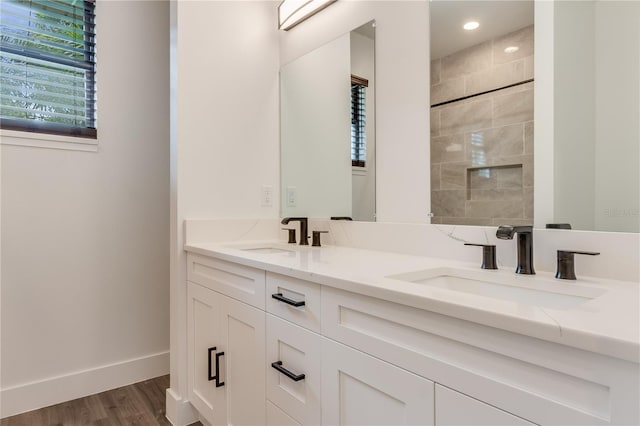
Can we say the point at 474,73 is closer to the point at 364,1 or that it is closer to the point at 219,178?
the point at 364,1

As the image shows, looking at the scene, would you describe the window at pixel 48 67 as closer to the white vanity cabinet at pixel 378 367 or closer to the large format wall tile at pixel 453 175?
the white vanity cabinet at pixel 378 367

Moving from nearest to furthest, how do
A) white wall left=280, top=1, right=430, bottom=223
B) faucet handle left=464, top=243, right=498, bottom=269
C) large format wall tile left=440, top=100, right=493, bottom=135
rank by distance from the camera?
faucet handle left=464, top=243, right=498, bottom=269
large format wall tile left=440, top=100, right=493, bottom=135
white wall left=280, top=1, right=430, bottom=223

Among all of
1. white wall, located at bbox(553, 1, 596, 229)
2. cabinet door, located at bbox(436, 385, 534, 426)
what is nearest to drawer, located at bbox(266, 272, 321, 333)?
cabinet door, located at bbox(436, 385, 534, 426)

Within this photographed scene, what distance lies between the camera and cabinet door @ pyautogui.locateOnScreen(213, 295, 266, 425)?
125 centimetres

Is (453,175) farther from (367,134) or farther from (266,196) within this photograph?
(266,196)

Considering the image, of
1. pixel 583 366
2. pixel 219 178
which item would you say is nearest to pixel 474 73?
pixel 583 366

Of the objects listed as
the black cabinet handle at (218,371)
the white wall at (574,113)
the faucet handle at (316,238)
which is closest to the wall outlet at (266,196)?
the faucet handle at (316,238)

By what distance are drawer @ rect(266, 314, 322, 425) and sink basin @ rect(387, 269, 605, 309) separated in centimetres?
31

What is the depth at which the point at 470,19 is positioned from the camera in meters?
1.29

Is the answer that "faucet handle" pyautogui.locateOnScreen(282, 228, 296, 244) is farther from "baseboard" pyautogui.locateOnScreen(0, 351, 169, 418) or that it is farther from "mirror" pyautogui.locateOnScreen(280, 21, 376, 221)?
"baseboard" pyautogui.locateOnScreen(0, 351, 169, 418)

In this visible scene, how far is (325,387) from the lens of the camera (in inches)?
37.7

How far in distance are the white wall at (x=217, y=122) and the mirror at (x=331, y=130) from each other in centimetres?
10

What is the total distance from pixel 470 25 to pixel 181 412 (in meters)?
2.02

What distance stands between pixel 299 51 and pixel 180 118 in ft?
2.43
